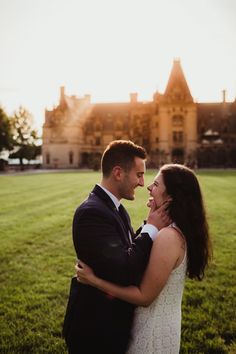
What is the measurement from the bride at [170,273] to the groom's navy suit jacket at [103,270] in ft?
0.26

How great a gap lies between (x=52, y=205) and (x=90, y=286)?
14.0 m

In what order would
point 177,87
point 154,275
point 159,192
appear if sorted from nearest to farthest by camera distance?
point 154,275 < point 159,192 < point 177,87

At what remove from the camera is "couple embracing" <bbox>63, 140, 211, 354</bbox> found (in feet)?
8.55

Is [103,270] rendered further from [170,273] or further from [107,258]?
[170,273]

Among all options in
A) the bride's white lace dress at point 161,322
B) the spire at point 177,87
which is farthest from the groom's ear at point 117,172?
the spire at point 177,87

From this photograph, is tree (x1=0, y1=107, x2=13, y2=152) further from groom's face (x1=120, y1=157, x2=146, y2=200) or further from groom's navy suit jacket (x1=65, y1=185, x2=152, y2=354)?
groom's navy suit jacket (x1=65, y1=185, x2=152, y2=354)

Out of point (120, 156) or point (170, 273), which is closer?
point (170, 273)

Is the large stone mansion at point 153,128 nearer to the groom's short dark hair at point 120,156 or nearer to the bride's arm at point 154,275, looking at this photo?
the groom's short dark hair at point 120,156

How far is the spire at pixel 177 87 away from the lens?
68375mm

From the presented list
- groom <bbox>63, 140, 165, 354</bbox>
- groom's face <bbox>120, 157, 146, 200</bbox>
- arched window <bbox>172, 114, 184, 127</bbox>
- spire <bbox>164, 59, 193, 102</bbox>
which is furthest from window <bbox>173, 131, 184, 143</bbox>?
groom <bbox>63, 140, 165, 354</bbox>

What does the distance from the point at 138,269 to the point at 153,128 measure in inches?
2889

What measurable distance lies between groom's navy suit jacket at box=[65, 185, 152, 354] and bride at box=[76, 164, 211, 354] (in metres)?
0.08

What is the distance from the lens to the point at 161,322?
9.16ft

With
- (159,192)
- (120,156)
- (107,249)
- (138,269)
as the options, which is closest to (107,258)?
(107,249)
